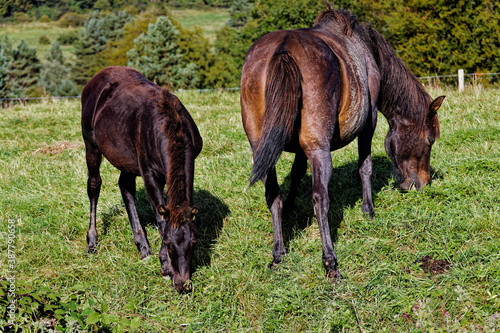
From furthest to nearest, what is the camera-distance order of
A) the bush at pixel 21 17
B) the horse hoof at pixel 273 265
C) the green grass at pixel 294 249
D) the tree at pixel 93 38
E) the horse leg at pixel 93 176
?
the tree at pixel 93 38 < the bush at pixel 21 17 < the horse leg at pixel 93 176 < the horse hoof at pixel 273 265 < the green grass at pixel 294 249

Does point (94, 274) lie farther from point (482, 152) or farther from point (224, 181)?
point (482, 152)

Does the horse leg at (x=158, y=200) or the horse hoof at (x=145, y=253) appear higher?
the horse leg at (x=158, y=200)

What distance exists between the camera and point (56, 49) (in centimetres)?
5738

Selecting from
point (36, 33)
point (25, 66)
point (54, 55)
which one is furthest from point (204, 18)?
point (25, 66)

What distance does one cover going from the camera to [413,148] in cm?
575

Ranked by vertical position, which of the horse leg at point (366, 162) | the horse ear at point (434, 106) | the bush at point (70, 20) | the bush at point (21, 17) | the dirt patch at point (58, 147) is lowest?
the bush at point (70, 20)

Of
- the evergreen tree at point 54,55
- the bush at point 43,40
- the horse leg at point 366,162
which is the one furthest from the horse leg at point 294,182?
the bush at point 43,40

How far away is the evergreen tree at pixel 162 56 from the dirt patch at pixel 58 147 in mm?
32079

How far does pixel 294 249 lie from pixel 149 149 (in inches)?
70.0

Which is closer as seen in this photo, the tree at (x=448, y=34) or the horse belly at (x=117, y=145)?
the horse belly at (x=117, y=145)

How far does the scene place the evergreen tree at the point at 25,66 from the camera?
50469mm

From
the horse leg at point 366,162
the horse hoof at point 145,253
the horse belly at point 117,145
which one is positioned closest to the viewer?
the horse belly at point 117,145

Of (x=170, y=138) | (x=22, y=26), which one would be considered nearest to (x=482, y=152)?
(x=170, y=138)

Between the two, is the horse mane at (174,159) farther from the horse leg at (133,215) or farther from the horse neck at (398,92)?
the horse neck at (398,92)
